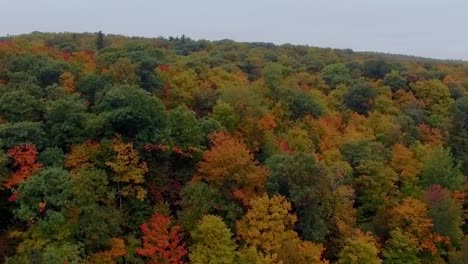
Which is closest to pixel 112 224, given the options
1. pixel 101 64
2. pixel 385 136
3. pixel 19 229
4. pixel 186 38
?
pixel 19 229

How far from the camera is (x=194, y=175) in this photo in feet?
137

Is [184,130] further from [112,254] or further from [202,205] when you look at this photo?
[112,254]

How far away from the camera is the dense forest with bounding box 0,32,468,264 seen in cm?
3469

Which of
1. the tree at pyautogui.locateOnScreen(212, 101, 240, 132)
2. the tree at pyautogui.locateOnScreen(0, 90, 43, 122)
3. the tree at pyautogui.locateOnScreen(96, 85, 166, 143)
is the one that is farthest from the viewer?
the tree at pyautogui.locateOnScreen(212, 101, 240, 132)

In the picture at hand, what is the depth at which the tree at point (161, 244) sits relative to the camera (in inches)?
1355

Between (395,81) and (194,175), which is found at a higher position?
(395,81)

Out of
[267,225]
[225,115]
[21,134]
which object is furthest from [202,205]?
[21,134]

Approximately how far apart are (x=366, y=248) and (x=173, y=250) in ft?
44.0

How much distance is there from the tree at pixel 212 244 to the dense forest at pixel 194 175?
78 mm

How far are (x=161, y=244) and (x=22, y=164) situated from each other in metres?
11.4

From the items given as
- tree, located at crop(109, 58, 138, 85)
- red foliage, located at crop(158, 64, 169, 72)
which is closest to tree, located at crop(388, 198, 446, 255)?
tree, located at crop(109, 58, 138, 85)

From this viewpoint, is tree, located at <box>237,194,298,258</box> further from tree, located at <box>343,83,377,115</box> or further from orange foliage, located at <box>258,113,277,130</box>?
tree, located at <box>343,83,377,115</box>

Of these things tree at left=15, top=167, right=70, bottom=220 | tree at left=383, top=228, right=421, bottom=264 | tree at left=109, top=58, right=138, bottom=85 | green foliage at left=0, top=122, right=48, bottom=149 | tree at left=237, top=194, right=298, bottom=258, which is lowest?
tree at left=383, top=228, right=421, bottom=264

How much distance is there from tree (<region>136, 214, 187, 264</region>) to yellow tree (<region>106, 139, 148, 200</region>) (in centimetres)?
357
